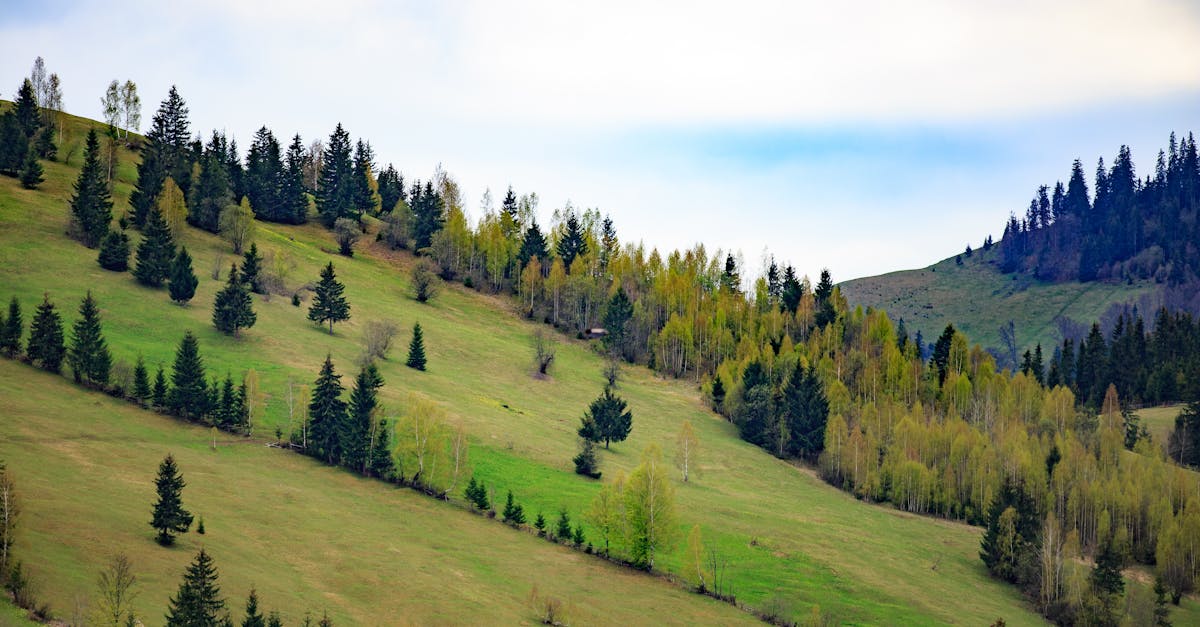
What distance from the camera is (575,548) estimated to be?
8825 centimetres

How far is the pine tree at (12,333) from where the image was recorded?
98.1 m

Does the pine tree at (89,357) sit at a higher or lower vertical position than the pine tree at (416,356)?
lower

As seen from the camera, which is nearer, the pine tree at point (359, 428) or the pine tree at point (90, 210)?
the pine tree at point (359, 428)

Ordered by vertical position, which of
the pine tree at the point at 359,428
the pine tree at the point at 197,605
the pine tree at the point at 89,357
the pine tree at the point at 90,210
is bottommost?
the pine tree at the point at 197,605

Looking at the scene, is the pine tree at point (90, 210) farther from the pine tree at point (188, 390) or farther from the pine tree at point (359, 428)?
the pine tree at point (359, 428)

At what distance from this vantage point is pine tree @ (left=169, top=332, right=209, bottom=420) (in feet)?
319

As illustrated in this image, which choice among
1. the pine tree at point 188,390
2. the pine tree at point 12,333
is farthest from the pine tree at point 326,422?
the pine tree at point 12,333

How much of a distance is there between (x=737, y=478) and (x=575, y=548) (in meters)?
40.1

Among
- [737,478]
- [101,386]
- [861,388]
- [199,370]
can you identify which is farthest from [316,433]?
[861,388]

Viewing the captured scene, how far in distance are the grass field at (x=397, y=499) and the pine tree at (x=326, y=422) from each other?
233 cm

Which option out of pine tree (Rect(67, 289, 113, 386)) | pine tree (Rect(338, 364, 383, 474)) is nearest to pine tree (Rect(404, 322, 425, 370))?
pine tree (Rect(338, 364, 383, 474))

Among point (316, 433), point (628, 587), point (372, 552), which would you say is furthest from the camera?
point (316, 433)

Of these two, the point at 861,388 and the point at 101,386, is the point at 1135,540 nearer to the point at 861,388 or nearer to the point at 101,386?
the point at 861,388

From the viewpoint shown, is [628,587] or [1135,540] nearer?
[628,587]
